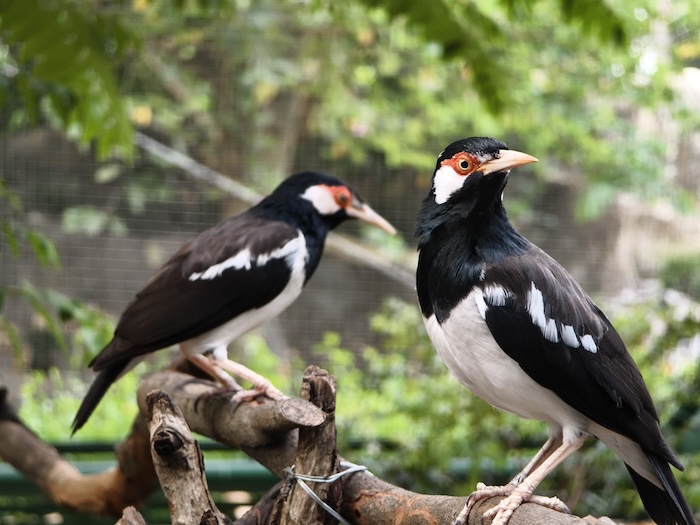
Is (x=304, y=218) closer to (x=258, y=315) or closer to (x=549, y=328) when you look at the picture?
(x=258, y=315)

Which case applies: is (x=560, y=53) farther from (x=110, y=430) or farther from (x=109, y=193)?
(x=110, y=430)

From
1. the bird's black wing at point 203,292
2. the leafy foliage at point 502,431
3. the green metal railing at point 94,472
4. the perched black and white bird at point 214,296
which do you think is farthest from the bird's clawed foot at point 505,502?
the green metal railing at point 94,472

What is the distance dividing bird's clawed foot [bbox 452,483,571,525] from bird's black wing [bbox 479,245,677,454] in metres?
0.14

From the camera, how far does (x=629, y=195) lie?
176 inches

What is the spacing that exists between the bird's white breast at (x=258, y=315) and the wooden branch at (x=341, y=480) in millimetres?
123

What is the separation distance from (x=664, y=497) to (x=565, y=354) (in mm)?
294

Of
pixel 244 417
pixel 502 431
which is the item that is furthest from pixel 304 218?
pixel 502 431

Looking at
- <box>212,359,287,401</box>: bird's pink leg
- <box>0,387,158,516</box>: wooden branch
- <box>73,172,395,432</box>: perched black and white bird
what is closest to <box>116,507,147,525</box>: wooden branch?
<box>212,359,287,401</box>: bird's pink leg

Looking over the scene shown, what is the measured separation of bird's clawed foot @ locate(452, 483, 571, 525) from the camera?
1124 mm

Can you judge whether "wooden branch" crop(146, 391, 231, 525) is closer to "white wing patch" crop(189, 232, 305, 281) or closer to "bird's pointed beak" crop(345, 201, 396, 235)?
"white wing patch" crop(189, 232, 305, 281)

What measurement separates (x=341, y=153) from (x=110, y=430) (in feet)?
5.53

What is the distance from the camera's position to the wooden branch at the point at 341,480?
1171mm

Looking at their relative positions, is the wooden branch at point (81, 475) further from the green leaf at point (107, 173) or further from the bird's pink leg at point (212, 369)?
the green leaf at point (107, 173)

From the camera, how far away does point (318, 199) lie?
7.21 ft
